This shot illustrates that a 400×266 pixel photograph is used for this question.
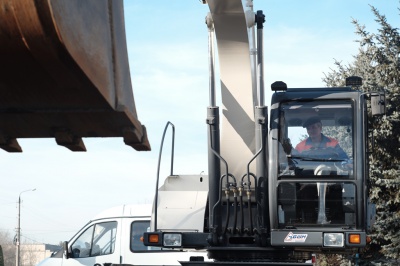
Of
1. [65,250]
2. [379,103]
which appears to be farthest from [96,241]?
[379,103]

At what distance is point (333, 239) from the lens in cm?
916

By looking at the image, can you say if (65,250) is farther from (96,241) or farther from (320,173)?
(320,173)

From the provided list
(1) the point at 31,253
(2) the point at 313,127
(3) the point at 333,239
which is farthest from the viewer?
(1) the point at 31,253

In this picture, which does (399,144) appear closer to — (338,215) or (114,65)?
(338,215)

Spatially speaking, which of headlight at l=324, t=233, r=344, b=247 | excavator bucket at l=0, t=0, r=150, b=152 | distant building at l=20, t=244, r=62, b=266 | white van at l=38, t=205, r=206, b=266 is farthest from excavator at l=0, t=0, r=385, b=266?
distant building at l=20, t=244, r=62, b=266

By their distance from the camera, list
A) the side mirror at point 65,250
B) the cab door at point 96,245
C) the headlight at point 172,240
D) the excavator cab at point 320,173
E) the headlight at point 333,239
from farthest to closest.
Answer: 1. the cab door at point 96,245
2. the side mirror at point 65,250
3. the headlight at point 172,240
4. the excavator cab at point 320,173
5. the headlight at point 333,239

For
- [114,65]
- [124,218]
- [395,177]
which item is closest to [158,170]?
[124,218]

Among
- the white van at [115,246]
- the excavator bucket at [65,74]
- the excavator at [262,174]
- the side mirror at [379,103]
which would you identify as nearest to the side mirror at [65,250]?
the white van at [115,246]

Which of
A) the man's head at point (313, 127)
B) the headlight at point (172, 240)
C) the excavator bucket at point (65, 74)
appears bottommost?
the headlight at point (172, 240)

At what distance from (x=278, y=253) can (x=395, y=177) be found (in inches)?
481

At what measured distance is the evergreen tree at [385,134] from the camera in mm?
21234

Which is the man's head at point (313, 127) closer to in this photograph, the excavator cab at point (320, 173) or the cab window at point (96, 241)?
the excavator cab at point (320, 173)

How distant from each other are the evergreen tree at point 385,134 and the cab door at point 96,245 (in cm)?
928

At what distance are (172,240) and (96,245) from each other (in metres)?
3.61
